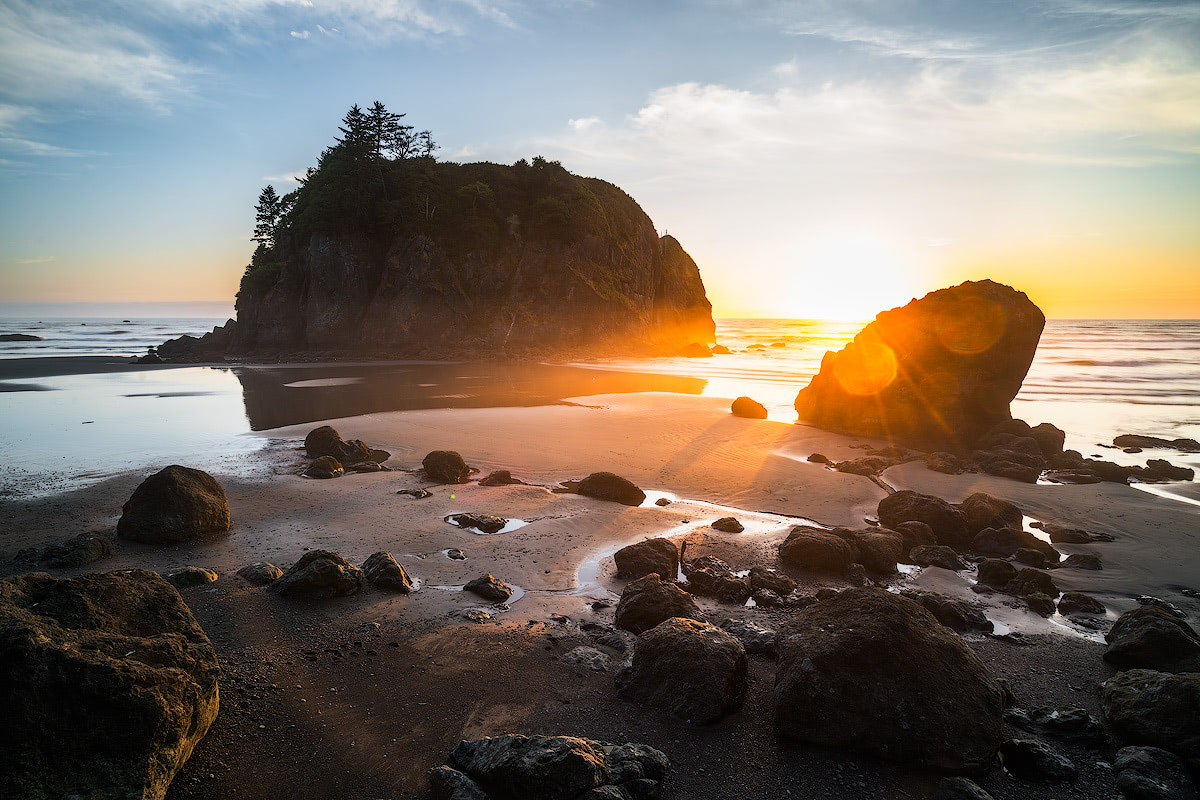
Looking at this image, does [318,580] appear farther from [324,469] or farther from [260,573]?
[324,469]

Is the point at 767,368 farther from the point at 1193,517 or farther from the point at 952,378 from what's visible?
the point at 1193,517

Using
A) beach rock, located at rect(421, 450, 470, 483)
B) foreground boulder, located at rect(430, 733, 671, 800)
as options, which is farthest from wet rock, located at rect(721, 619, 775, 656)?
beach rock, located at rect(421, 450, 470, 483)

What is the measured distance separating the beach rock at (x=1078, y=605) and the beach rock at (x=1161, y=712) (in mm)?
2395

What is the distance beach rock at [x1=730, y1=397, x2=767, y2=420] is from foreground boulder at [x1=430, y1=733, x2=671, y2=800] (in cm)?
1660

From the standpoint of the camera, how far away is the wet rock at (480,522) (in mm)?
9445

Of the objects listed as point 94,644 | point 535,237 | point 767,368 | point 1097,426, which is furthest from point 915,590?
point 535,237

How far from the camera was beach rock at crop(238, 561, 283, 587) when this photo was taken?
7.10 meters

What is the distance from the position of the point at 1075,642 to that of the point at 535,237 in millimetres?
50352

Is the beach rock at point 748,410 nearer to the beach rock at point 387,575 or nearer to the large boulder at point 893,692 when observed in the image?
the beach rock at point 387,575

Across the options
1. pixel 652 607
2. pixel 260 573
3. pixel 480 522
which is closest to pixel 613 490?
pixel 480 522

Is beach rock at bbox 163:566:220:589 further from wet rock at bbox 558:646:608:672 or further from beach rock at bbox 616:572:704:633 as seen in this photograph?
beach rock at bbox 616:572:704:633

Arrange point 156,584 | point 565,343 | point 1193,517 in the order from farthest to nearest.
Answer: point 565,343 < point 1193,517 < point 156,584

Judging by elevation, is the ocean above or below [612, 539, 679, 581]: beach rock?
above

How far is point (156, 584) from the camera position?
17.3ft
